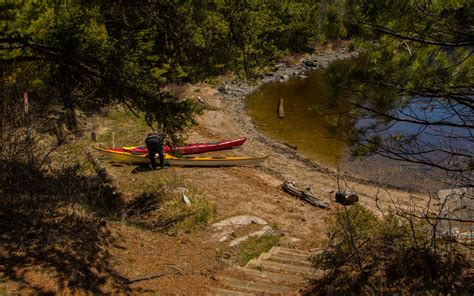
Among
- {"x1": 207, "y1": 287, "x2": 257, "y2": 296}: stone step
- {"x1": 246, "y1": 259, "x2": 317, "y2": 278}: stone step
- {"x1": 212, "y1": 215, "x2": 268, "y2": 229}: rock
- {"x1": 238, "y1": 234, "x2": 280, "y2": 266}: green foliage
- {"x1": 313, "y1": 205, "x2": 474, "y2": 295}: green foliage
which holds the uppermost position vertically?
{"x1": 313, "y1": 205, "x2": 474, "y2": 295}: green foliage

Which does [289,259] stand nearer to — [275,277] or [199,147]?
[275,277]

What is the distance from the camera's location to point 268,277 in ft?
20.8

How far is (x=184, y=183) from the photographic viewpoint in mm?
12938

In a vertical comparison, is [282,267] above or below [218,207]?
above

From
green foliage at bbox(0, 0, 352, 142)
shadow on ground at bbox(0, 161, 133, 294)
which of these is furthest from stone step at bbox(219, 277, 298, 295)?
green foliage at bbox(0, 0, 352, 142)

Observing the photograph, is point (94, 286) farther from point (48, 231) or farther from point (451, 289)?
point (451, 289)

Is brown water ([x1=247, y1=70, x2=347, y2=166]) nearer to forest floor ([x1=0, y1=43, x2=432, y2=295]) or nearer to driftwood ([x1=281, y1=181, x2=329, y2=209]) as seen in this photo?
forest floor ([x1=0, y1=43, x2=432, y2=295])

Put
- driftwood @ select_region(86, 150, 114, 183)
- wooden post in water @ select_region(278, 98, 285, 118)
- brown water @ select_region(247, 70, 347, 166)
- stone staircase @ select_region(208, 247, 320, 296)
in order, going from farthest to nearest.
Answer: wooden post in water @ select_region(278, 98, 285, 118)
brown water @ select_region(247, 70, 347, 166)
driftwood @ select_region(86, 150, 114, 183)
stone staircase @ select_region(208, 247, 320, 296)

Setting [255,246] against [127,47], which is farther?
[127,47]

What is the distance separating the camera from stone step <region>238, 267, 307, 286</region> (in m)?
6.14

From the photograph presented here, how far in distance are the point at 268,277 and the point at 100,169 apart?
8.54 m

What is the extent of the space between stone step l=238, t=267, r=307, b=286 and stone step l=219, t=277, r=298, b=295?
0.54 feet

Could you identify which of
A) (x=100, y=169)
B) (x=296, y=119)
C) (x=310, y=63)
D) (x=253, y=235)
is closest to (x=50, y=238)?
(x=253, y=235)

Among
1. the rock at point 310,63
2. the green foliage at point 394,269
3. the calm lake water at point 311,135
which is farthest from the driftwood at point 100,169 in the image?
the rock at point 310,63
